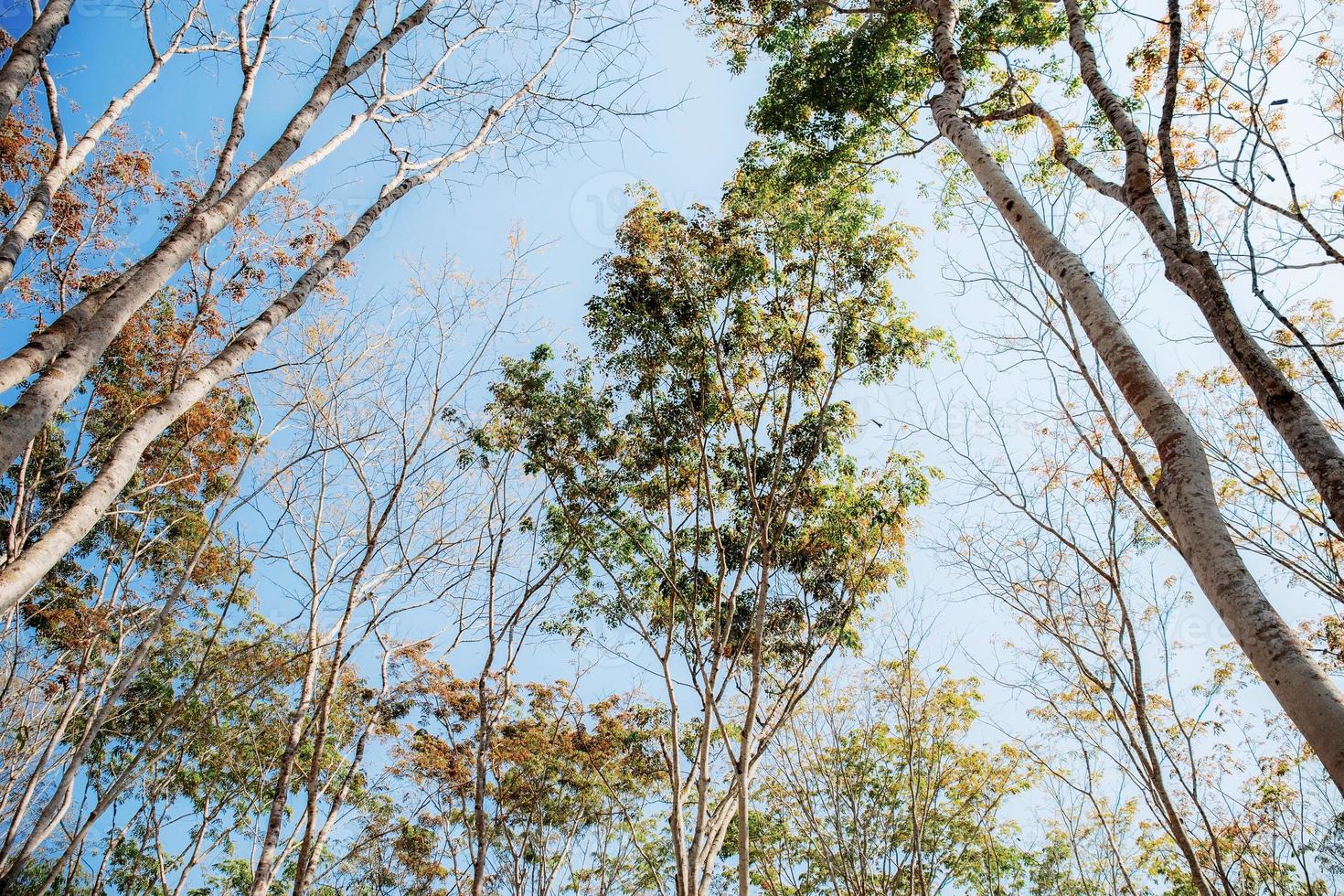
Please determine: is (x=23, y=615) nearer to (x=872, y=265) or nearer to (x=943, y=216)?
(x=872, y=265)

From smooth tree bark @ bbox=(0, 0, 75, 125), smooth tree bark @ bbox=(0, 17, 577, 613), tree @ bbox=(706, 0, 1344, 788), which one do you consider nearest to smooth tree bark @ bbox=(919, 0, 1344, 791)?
tree @ bbox=(706, 0, 1344, 788)

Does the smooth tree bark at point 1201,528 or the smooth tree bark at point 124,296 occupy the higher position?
the smooth tree bark at point 124,296

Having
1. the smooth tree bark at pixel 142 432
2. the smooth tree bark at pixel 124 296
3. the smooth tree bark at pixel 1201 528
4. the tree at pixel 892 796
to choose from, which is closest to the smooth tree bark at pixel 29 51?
the smooth tree bark at pixel 124 296

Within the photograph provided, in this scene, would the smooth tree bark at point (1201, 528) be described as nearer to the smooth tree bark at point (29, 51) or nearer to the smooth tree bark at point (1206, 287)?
the smooth tree bark at point (1206, 287)

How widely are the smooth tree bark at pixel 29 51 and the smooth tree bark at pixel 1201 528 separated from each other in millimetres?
4413

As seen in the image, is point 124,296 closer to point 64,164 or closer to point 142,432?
point 142,432

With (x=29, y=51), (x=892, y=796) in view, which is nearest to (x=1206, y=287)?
(x=29, y=51)

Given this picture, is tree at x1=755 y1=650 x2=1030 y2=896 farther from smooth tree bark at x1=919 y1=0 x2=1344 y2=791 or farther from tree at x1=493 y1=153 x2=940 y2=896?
smooth tree bark at x1=919 y1=0 x2=1344 y2=791

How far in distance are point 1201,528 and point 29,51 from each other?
190 inches

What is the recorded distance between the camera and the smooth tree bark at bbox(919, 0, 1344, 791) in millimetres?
1714

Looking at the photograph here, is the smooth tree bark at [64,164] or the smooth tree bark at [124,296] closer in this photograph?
the smooth tree bark at [124,296]

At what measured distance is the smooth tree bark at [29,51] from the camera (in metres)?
2.71

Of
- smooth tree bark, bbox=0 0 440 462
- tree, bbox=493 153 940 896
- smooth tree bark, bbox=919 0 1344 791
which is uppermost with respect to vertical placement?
tree, bbox=493 153 940 896

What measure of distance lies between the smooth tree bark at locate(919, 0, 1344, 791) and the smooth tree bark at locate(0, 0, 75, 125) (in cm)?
441
